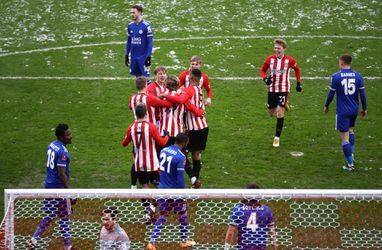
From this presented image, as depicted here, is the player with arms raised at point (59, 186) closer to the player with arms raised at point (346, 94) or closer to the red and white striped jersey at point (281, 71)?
the player with arms raised at point (346, 94)

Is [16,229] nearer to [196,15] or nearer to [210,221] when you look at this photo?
[210,221]

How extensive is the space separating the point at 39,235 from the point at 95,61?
8931mm

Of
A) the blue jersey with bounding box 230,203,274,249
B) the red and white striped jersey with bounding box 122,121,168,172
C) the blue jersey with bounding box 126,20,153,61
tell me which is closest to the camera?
the blue jersey with bounding box 230,203,274,249

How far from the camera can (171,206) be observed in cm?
973

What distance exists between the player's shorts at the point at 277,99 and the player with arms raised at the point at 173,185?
4.11 m

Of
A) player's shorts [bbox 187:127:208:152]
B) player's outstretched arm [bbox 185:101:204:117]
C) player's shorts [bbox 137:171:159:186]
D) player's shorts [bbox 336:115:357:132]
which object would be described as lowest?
player's shorts [bbox 137:171:159:186]

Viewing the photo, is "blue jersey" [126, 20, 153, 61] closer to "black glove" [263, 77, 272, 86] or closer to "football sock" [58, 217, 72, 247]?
"black glove" [263, 77, 272, 86]

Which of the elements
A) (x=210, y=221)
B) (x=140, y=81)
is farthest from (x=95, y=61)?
(x=210, y=221)

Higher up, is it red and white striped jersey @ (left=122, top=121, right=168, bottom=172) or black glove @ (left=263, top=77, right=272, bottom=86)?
black glove @ (left=263, top=77, right=272, bottom=86)

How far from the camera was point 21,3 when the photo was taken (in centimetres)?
2166

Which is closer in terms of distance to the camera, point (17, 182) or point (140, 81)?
point (140, 81)

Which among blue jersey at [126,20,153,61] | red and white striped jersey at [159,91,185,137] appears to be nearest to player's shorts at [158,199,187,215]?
red and white striped jersey at [159,91,185,137]

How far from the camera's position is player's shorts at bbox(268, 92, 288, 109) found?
13.9 m

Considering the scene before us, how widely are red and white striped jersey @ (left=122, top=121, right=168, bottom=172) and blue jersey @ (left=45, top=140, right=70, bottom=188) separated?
1.24 metres
